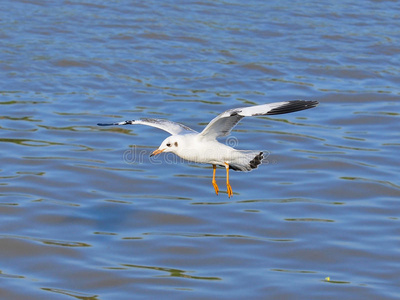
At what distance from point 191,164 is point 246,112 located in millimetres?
4442

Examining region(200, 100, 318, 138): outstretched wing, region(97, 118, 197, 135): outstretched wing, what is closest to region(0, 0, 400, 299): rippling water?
region(97, 118, 197, 135): outstretched wing

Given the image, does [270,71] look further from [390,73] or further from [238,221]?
[238,221]

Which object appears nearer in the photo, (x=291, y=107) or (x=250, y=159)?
(x=291, y=107)

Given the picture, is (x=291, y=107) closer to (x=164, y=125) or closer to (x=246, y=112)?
(x=246, y=112)

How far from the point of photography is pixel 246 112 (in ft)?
27.9

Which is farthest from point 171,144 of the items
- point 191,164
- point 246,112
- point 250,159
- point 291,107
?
point 191,164

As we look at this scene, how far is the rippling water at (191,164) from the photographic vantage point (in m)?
9.31

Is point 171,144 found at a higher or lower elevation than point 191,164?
higher

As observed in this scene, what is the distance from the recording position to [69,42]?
712 inches

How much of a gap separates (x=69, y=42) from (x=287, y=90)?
5.47 metres

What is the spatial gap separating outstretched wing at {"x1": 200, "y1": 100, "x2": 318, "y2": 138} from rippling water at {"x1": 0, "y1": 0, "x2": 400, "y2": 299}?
5.20ft

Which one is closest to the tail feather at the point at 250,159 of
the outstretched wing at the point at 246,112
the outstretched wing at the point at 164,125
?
the outstretched wing at the point at 246,112

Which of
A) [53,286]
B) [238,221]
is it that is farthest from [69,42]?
[53,286]

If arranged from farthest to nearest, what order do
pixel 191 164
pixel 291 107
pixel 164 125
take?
pixel 191 164
pixel 164 125
pixel 291 107
